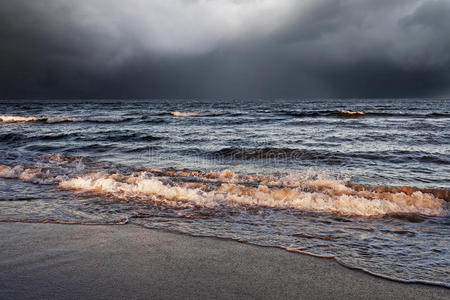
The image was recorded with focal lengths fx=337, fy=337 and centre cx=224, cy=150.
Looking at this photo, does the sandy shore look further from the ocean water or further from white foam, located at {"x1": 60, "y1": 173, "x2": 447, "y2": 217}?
white foam, located at {"x1": 60, "y1": 173, "x2": 447, "y2": 217}

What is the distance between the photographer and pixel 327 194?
5582mm

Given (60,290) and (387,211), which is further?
(387,211)

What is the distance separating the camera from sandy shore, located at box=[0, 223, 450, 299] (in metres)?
2.48

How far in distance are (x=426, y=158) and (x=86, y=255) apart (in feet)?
30.8

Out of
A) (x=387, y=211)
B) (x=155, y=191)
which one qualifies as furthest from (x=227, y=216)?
(x=387, y=211)

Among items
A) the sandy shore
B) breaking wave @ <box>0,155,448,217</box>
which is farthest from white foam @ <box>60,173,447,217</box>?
the sandy shore

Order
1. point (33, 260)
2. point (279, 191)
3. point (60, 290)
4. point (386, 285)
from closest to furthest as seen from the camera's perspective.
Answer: point (60, 290)
point (386, 285)
point (33, 260)
point (279, 191)

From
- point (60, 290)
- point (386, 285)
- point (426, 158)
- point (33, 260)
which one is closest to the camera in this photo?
point (60, 290)

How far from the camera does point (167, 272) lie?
9.16 ft

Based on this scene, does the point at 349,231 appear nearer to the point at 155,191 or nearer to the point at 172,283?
the point at 172,283

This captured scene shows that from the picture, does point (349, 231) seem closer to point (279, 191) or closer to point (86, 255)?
point (279, 191)

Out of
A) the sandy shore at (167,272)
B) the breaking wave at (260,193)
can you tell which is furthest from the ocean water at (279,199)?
the sandy shore at (167,272)

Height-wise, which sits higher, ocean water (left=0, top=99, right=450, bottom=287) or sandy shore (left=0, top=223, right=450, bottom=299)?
sandy shore (left=0, top=223, right=450, bottom=299)

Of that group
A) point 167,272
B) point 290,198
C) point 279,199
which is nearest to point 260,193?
point 279,199
